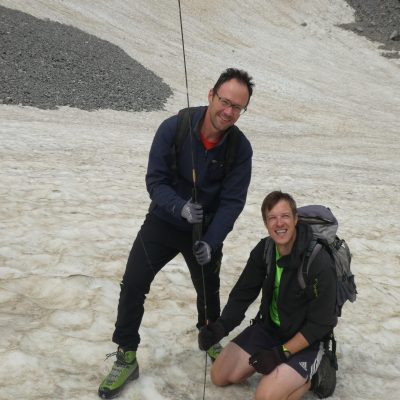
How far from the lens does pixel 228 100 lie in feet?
13.3

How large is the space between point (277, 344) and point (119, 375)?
60.3 inches

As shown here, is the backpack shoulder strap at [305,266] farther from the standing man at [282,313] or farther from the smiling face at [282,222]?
the smiling face at [282,222]

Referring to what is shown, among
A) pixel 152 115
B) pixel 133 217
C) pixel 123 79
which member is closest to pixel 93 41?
pixel 123 79

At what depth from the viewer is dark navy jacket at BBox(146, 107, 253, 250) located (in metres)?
4.21

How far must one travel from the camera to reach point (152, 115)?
23.6 metres

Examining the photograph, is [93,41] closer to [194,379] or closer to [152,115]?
[152,115]

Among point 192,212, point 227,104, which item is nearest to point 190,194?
point 192,212

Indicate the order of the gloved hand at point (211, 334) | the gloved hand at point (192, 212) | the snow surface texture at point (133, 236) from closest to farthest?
the gloved hand at point (192, 212) → the gloved hand at point (211, 334) → the snow surface texture at point (133, 236)

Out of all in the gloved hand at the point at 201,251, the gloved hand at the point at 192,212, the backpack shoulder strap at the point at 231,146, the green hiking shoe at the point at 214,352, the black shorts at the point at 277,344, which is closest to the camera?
the gloved hand at the point at 192,212

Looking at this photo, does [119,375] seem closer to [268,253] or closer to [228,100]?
[268,253]

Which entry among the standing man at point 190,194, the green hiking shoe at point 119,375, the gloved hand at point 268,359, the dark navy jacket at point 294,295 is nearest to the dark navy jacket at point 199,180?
the standing man at point 190,194

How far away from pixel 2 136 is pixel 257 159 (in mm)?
8055

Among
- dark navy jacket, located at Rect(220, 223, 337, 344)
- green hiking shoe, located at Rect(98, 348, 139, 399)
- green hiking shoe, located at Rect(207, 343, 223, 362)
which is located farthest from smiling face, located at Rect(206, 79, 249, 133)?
green hiking shoe, located at Rect(207, 343, 223, 362)

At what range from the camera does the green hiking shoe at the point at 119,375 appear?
173 inches
